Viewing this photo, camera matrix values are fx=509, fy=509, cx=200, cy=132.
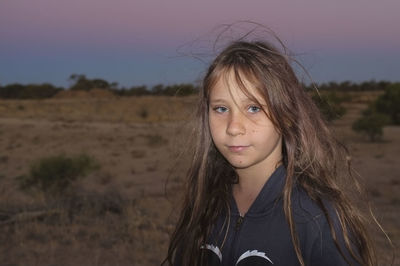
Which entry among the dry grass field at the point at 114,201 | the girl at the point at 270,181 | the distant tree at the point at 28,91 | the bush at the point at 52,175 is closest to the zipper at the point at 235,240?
the girl at the point at 270,181

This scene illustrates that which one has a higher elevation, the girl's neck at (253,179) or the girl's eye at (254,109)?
the girl's eye at (254,109)

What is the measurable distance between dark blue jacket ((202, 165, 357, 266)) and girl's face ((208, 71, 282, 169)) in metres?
0.10

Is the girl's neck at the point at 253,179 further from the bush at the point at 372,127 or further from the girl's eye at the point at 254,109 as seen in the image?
the bush at the point at 372,127

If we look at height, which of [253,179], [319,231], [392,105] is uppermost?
[253,179]

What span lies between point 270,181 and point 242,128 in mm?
227

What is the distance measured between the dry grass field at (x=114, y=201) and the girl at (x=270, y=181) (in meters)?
0.46

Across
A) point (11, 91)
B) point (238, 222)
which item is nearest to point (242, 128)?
point (238, 222)

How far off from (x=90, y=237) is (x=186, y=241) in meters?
4.23

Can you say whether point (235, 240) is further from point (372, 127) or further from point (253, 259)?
point (372, 127)

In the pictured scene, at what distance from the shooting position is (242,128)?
1.81 metres

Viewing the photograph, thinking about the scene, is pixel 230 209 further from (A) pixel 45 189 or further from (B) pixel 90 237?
(A) pixel 45 189

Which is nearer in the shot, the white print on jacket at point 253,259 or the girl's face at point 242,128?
the white print on jacket at point 253,259

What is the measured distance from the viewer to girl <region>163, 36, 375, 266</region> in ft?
5.47

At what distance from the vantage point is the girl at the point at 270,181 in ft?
5.47
